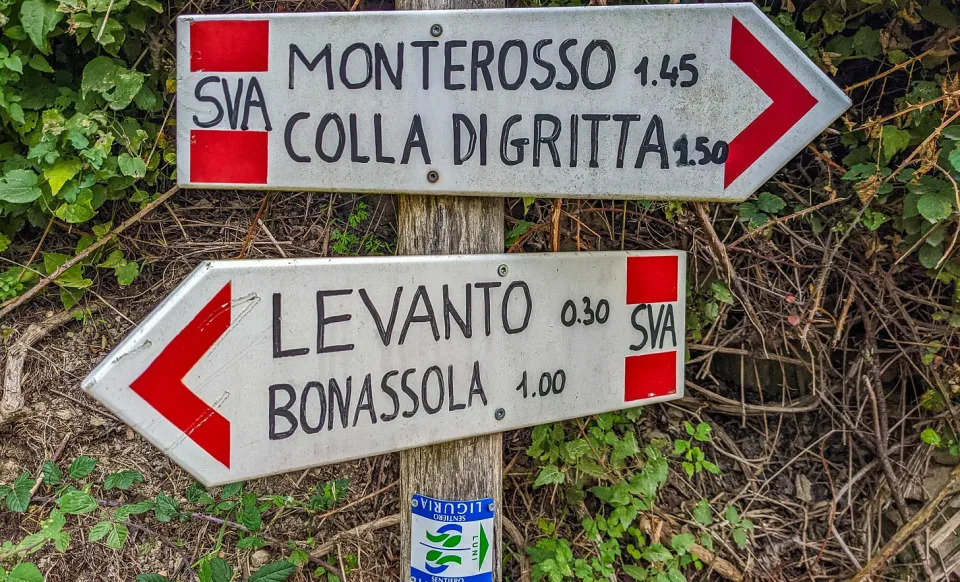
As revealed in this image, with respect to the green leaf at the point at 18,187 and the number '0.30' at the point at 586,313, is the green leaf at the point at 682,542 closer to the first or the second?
the number '0.30' at the point at 586,313

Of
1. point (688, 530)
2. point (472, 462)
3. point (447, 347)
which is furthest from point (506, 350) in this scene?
point (688, 530)

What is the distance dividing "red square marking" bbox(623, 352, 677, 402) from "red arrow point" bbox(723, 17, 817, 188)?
1.37 ft

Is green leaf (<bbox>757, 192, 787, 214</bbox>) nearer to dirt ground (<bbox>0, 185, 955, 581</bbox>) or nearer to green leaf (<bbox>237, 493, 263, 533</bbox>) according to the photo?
dirt ground (<bbox>0, 185, 955, 581</bbox>)

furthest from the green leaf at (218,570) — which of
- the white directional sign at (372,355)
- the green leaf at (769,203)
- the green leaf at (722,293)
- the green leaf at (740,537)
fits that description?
the green leaf at (769,203)

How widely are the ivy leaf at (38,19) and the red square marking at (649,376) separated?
6.79 ft

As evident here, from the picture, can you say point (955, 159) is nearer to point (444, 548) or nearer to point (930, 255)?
point (930, 255)

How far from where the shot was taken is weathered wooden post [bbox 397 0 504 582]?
3.67 ft

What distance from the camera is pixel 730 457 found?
215 cm

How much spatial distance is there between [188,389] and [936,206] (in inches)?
81.6

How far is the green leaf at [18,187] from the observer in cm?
192

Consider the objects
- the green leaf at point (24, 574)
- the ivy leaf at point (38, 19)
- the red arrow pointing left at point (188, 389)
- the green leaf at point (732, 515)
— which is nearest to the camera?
the red arrow pointing left at point (188, 389)

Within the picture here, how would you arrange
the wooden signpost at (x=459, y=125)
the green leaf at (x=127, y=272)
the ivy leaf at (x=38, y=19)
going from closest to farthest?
the wooden signpost at (x=459, y=125)
the ivy leaf at (x=38, y=19)
the green leaf at (x=127, y=272)

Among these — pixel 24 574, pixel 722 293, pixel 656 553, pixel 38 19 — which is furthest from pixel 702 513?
pixel 38 19

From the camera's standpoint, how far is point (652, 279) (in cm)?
124
